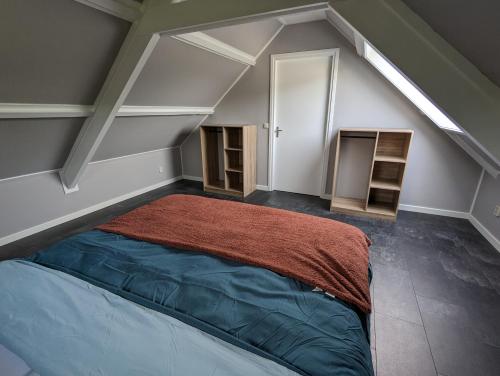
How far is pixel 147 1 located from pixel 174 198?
1475 mm

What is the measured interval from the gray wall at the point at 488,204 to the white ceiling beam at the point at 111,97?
11.5ft

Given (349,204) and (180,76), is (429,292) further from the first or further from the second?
(180,76)

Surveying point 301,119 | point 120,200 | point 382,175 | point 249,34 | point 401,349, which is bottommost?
point 401,349

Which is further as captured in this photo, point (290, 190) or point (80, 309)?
point (290, 190)

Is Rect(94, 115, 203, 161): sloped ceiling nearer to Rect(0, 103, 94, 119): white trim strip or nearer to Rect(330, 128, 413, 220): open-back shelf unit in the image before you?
Rect(0, 103, 94, 119): white trim strip

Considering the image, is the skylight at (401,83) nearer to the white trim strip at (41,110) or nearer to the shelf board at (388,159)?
the shelf board at (388,159)

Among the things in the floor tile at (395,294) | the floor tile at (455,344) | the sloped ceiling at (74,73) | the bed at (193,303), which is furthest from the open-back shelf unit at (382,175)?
the sloped ceiling at (74,73)

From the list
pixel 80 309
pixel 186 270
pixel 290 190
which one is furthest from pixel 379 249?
pixel 80 309

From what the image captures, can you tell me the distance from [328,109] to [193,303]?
3.06 meters

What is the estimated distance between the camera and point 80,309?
910 mm

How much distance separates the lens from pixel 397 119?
2984 millimetres

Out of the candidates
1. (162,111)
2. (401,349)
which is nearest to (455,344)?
(401,349)

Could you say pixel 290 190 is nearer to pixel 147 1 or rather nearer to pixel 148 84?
pixel 148 84

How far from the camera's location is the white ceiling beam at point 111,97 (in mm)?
1853
